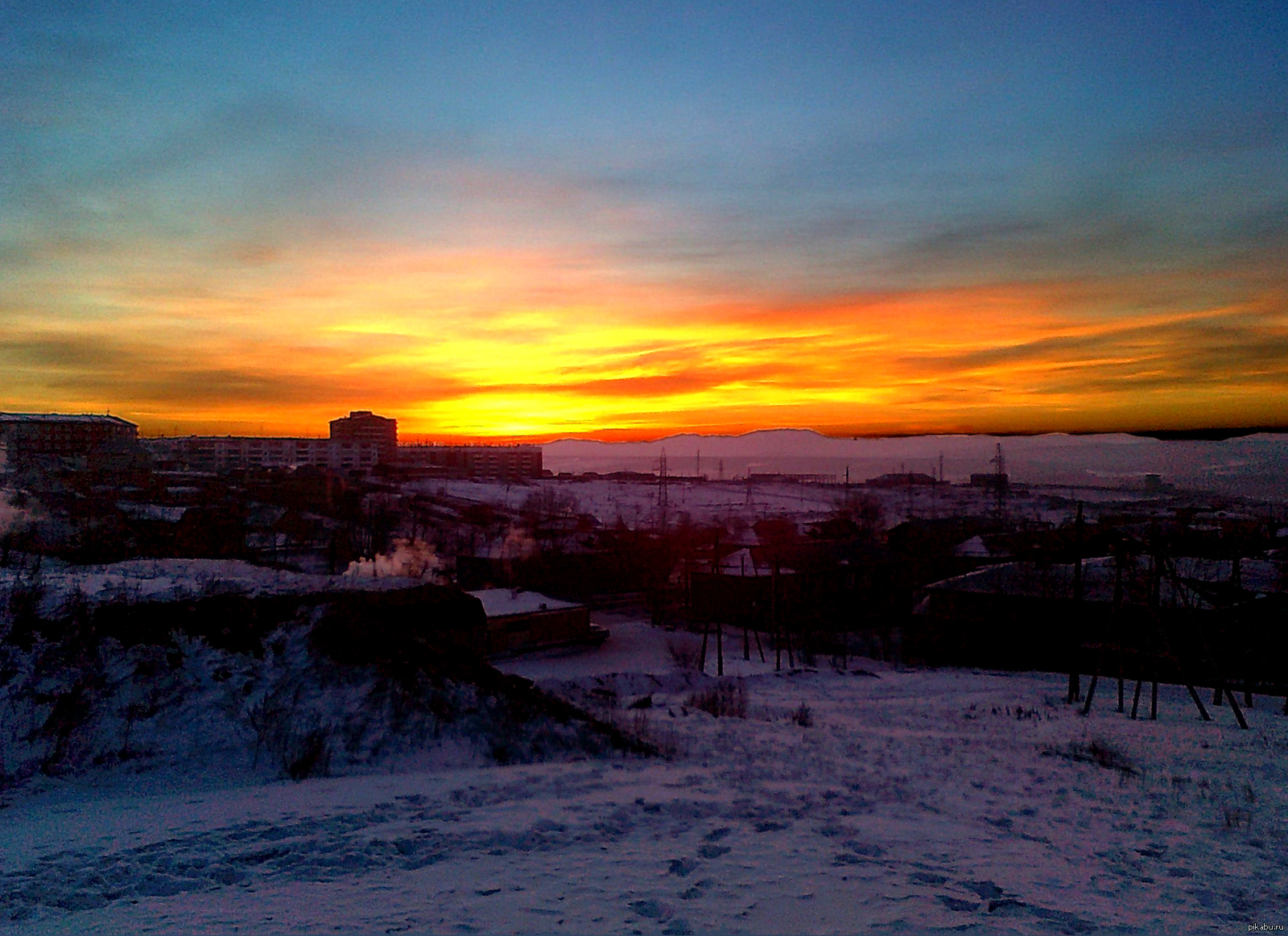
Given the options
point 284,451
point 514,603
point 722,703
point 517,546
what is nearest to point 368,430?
point 284,451

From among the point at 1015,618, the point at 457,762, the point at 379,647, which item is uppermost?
the point at 379,647

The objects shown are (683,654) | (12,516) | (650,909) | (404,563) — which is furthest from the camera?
(404,563)

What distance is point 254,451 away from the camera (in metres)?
128

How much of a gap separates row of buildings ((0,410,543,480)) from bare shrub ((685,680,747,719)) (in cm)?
5484

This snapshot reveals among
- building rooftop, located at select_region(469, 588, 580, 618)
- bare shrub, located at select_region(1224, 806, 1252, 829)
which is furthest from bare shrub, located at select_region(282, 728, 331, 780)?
building rooftop, located at select_region(469, 588, 580, 618)

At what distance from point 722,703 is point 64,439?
80.6 metres

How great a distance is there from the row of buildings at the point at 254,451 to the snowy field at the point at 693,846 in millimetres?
58393

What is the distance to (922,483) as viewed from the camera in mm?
146500

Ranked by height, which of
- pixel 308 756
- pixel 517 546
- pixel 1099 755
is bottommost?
pixel 517 546

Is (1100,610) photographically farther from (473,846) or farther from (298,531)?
(298,531)

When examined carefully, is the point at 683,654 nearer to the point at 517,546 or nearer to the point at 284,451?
the point at 517,546

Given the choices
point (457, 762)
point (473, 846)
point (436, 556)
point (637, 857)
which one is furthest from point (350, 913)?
point (436, 556)

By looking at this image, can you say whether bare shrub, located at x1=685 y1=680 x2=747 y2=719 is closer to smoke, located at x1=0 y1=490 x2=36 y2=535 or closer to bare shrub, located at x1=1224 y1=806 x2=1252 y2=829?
bare shrub, located at x1=1224 y1=806 x2=1252 y2=829

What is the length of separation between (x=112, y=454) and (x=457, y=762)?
71.7 m
